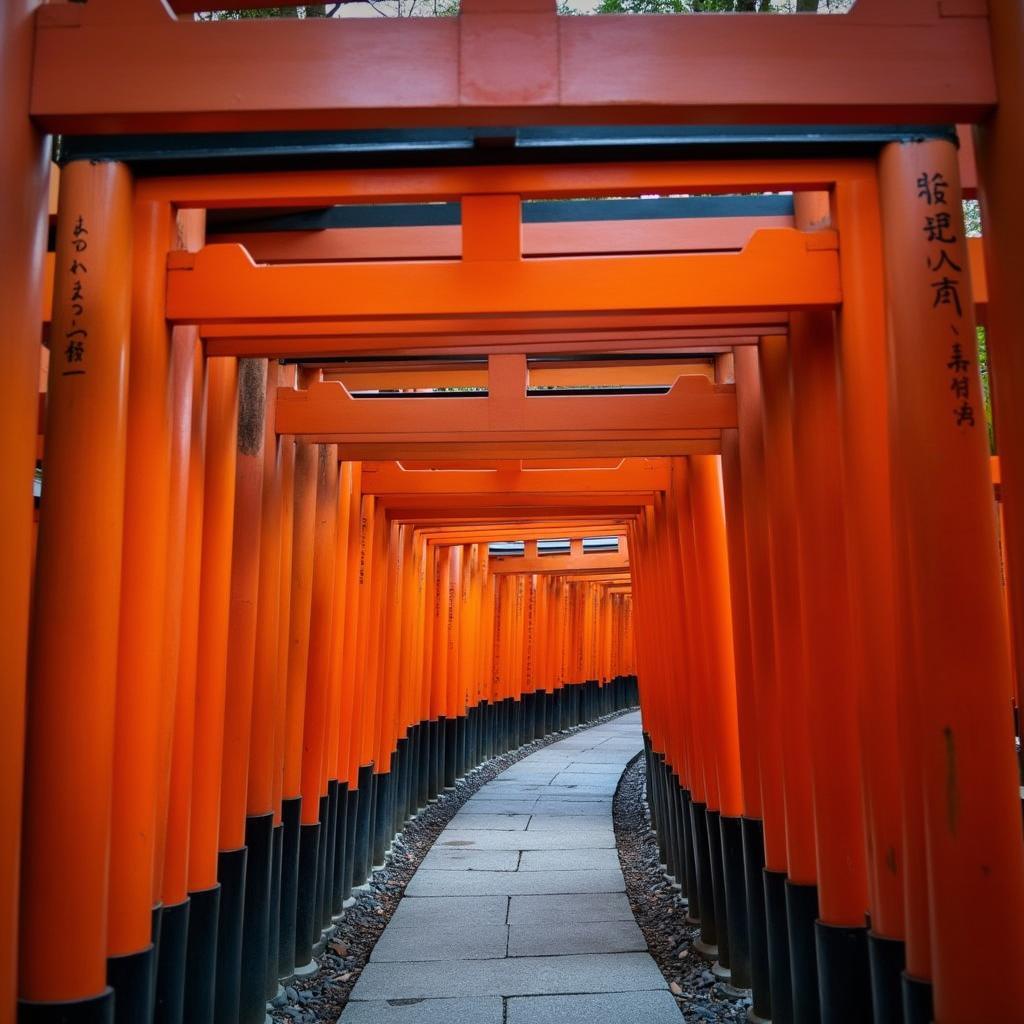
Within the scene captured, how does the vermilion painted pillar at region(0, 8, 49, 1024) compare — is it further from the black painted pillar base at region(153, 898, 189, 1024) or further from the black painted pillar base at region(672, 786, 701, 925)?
the black painted pillar base at region(672, 786, 701, 925)

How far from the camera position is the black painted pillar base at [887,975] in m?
3.73

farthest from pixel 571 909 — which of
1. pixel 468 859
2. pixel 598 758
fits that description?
pixel 598 758

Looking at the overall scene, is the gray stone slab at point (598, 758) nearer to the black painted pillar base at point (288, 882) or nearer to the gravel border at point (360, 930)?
the gravel border at point (360, 930)

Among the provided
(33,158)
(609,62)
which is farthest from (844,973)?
(33,158)

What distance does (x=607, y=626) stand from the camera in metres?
30.3

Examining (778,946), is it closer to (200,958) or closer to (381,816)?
(200,958)

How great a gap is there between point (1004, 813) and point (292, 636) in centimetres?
485

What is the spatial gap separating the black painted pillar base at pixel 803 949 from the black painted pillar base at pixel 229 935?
9.08 feet

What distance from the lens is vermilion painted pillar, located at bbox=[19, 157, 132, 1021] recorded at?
342 centimetres

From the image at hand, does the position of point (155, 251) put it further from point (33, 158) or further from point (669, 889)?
point (669, 889)

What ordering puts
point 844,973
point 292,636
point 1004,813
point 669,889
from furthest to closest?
point 669,889
point 292,636
point 844,973
point 1004,813

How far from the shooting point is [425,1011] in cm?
614

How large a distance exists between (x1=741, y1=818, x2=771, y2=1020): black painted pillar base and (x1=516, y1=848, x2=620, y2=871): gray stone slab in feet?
13.7

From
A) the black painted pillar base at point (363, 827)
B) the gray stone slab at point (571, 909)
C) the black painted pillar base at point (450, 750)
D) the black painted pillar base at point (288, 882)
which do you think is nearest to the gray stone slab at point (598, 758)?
the black painted pillar base at point (450, 750)
